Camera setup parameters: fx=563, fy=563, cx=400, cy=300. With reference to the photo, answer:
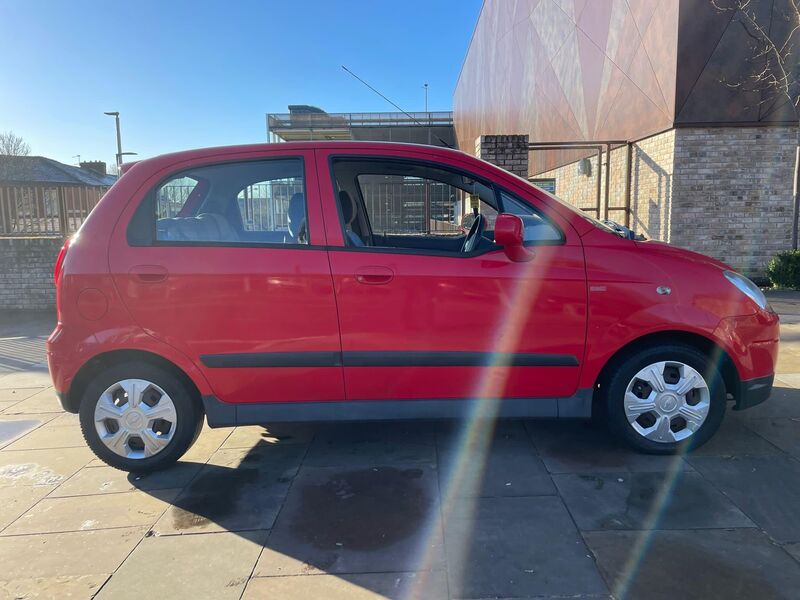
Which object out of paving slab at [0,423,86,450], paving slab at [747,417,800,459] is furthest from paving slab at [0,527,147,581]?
paving slab at [747,417,800,459]

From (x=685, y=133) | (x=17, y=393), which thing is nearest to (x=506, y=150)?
(x=685, y=133)

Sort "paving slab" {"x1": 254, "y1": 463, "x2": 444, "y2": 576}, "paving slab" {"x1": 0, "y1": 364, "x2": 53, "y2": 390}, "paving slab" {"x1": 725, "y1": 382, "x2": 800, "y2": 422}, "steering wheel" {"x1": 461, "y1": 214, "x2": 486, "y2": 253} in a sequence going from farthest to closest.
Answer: "paving slab" {"x1": 0, "y1": 364, "x2": 53, "y2": 390}
"paving slab" {"x1": 725, "y1": 382, "x2": 800, "y2": 422}
"steering wheel" {"x1": 461, "y1": 214, "x2": 486, "y2": 253}
"paving slab" {"x1": 254, "y1": 463, "x2": 444, "y2": 576}

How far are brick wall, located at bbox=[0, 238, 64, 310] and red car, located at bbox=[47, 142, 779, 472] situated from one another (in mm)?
7130

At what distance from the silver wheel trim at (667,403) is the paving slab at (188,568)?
2294 mm

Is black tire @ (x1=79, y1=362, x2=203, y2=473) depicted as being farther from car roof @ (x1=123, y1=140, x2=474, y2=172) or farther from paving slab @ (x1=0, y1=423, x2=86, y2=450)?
car roof @ (x1=123, y1=140, x2=474, y2=172)

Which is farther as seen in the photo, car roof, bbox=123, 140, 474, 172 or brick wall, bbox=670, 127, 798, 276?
brick wall, bbox=670, 127, 798, 276

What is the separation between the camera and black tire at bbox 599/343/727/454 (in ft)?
11.1

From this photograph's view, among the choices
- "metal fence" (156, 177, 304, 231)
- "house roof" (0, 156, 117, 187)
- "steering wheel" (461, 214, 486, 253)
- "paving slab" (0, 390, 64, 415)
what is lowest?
"paving slab" (0, 390, 64, 415)

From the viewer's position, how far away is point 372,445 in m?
3.85

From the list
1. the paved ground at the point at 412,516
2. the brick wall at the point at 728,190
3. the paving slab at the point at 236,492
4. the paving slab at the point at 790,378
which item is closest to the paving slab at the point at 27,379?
the paved ground at the point at 412,516

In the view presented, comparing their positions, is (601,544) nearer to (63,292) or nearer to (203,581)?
(203,581)

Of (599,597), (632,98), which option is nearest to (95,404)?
(599,597)

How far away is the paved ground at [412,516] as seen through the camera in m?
2.43

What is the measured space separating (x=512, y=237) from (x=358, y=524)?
5.72 feet
